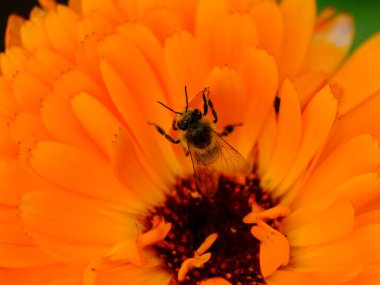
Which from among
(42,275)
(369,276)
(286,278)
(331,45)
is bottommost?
(369,276)

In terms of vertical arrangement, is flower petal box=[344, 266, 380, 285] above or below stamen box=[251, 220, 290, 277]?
below

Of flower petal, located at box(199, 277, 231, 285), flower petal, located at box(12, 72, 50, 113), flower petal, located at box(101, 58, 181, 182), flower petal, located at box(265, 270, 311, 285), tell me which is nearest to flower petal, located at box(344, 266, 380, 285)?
flower petal, located at box(265, 270, 311, 285)

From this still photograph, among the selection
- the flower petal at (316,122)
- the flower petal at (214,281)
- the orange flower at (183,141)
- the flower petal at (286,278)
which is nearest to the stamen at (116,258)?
the orange flower at (183,141)

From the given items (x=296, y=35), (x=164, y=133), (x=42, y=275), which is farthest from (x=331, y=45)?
(x=42, y=275)

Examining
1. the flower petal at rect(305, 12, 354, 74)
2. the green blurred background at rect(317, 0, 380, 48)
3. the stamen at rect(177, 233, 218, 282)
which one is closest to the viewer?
the stamen at rect(177, 233, 218, 282)

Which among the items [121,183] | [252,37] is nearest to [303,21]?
[252,37]

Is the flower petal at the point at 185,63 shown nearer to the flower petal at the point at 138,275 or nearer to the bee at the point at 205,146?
the bee at the point at 205,146

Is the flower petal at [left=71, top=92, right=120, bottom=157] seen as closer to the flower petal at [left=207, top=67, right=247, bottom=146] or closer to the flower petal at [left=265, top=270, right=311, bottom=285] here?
the flower petal at [left=207, top=67, right=247, bottom=146]

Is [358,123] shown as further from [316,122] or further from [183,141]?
[183,141]
